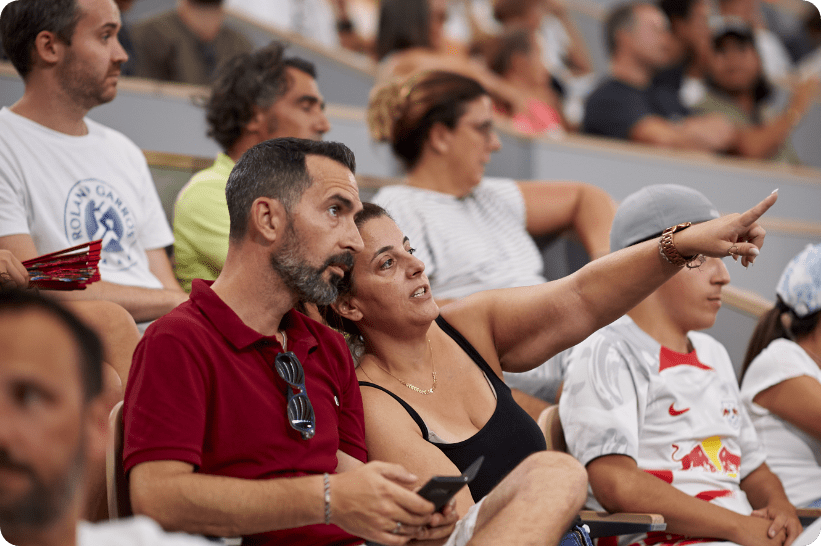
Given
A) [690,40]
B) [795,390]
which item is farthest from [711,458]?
[690,40]

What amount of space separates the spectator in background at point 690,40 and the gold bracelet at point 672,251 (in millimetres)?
3801

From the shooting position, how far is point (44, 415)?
77cm

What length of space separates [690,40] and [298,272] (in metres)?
4.54

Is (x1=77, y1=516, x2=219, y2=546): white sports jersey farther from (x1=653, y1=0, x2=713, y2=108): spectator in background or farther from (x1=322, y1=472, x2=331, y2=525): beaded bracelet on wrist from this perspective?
(x1=653, y1=0, x2=713, y2=108): spectator in background

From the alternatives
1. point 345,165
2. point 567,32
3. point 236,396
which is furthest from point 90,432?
point 567,32

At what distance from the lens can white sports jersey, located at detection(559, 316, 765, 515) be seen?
178 centimetres

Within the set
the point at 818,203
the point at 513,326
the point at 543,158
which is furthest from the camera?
the point at 818,203

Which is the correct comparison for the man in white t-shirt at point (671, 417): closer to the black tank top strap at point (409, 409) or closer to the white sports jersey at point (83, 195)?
the black tank top strap at point (409, 409)

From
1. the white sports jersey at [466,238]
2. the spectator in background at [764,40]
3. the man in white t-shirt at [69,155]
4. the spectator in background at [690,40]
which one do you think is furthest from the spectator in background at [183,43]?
the spectator in background at [764,40]

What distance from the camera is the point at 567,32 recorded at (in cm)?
602

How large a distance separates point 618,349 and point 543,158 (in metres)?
1.79

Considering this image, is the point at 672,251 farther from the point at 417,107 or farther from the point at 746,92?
the point at 746,92

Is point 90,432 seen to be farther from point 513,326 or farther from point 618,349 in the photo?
point 618,349

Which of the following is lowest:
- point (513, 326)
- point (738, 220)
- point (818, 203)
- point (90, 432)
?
point (818, 203)
